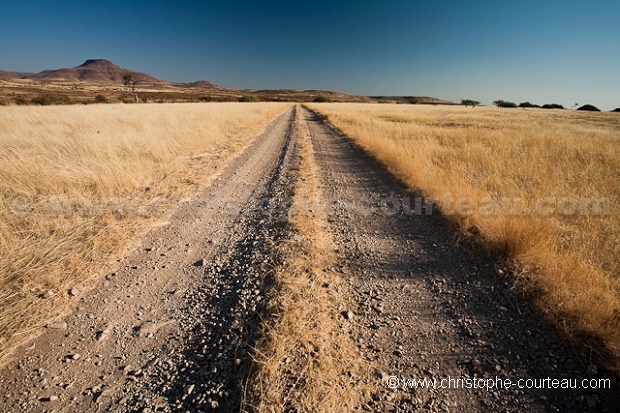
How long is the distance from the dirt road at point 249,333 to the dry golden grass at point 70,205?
295 mm

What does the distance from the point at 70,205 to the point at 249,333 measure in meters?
4.27

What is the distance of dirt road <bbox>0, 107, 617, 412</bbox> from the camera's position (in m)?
1.75

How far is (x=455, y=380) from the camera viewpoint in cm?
189

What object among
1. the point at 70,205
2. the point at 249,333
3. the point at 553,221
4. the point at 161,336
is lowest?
the point at 161,336

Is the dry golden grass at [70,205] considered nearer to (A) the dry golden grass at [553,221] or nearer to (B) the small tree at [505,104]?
(A) the dry golden grass at [553,221]

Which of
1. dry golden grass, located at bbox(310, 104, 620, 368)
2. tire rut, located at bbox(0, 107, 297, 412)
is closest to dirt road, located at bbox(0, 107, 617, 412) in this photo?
tire rut, located at bbox(0, 107, 297, 412)

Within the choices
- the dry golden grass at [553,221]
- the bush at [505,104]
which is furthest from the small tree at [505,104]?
the dry golden grass at [553,221]

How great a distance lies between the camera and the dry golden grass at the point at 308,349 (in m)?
1.64

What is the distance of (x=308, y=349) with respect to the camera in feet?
6.52

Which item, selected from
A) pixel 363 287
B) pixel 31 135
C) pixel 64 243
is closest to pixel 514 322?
pixel 363 287

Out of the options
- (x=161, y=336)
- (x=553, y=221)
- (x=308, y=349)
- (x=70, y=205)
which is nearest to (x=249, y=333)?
(x=308, y=349)

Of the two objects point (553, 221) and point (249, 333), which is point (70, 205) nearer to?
point (249, 333)

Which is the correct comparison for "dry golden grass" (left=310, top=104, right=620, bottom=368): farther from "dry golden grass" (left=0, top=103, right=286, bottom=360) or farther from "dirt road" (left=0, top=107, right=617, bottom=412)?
"dry golden grass" (left=0, top=103, right=286, bottom=360)

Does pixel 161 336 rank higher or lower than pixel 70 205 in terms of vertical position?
lower
